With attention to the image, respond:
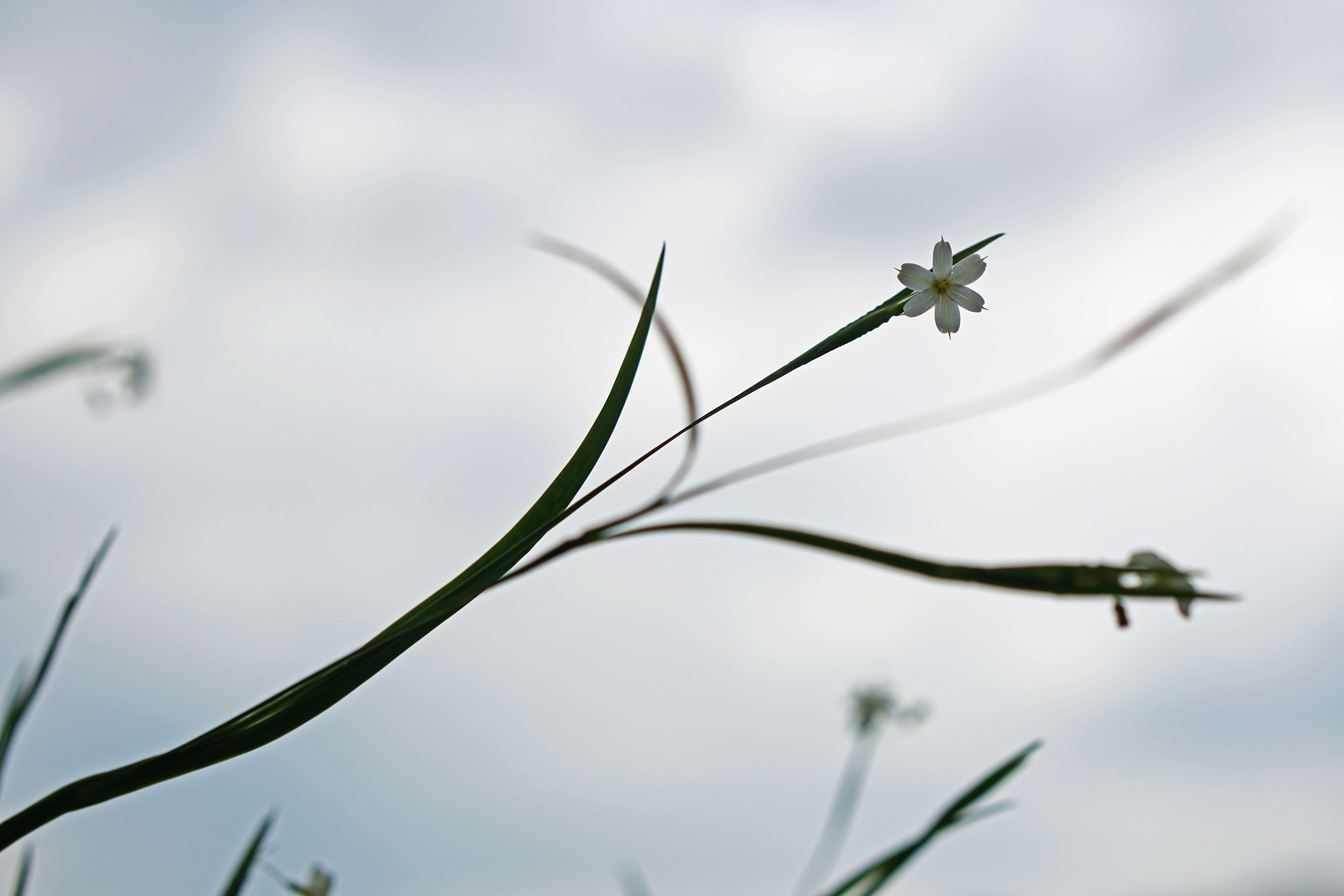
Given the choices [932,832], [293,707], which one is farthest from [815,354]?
[932,832]

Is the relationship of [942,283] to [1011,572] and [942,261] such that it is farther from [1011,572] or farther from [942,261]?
[1011,572]

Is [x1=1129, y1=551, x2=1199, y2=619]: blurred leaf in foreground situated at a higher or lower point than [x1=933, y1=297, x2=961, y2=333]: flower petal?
lower

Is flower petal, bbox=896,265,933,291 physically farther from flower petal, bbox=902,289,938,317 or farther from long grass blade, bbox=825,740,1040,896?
long grass blade, bbox=825,740,1040,896

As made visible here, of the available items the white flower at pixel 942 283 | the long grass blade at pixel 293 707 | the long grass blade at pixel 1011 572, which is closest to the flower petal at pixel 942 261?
the white flower at pixel 942 283

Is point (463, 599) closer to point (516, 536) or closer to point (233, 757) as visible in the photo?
point (516, 536)

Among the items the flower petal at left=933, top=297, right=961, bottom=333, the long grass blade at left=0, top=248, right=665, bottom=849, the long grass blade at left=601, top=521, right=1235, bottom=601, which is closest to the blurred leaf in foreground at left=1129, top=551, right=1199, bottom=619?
the long grass blade at left=601, top=521, right=1235, bottom=601

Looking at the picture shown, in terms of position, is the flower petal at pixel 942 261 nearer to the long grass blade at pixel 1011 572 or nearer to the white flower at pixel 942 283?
the white flower at pixel 942 283
